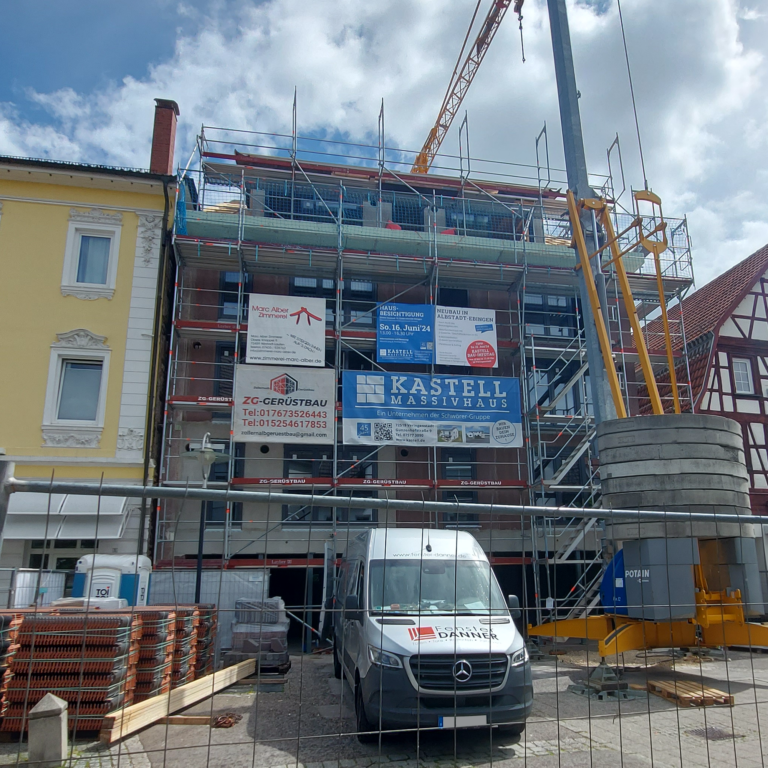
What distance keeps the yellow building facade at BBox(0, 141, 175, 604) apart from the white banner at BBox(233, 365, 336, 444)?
7.36 ft

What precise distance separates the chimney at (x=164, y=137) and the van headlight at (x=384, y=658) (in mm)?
15099

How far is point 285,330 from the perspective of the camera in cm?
1638

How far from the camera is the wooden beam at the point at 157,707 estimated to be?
19.3ft

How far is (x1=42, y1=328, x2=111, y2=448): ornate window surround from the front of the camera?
1506 centimetres

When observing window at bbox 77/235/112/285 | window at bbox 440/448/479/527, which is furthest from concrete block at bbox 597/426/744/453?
window at bbox 77/235/112/285

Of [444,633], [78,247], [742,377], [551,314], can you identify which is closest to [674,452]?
[444,633]

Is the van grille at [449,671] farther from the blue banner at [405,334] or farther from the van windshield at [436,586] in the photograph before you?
the blue banner at [405,334]

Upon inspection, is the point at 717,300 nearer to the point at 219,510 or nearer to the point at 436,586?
the point at 219,510

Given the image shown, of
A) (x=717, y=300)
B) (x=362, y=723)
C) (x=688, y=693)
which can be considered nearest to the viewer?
(x=362, y=723)

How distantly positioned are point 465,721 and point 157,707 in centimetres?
333

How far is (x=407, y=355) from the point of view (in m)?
16.8

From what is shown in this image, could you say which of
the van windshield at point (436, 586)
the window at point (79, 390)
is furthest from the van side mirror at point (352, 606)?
the window at point (79, 390)

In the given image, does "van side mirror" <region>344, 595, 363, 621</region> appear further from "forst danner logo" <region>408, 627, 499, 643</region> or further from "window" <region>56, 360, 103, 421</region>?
"window" <region>56, 360, 103, 421</region>

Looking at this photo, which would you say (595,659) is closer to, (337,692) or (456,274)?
(337,692)
